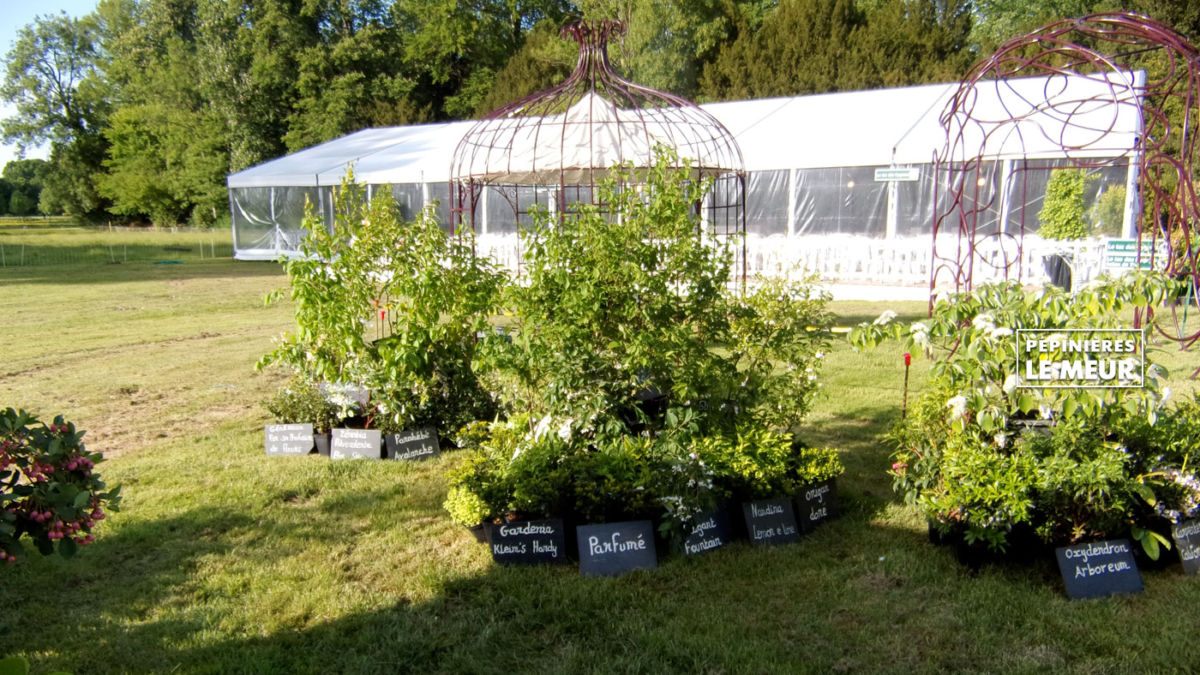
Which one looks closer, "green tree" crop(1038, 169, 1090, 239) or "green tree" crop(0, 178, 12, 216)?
"green tree" crop(1038, 169, 1090, 239)

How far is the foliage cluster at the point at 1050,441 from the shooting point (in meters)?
3.29

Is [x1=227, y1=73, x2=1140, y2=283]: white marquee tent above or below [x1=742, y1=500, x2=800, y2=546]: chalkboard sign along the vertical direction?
above

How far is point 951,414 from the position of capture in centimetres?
373

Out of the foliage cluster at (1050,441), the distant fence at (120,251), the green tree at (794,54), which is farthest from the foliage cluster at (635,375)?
the green tree at (794,54)

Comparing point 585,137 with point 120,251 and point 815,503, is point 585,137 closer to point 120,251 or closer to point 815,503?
point 815,503

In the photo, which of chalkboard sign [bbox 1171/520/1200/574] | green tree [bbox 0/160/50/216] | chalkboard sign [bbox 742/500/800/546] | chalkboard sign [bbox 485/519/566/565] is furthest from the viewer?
green tree [bbox 0/160/50/216]

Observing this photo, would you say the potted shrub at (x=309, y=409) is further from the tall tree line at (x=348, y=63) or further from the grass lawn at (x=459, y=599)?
the tall tree line at (x=348, y=63)

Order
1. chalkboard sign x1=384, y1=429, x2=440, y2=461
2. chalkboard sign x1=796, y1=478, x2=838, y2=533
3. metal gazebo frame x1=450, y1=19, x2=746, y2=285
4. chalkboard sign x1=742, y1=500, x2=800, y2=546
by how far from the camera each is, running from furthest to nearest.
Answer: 1. metal gazebo frame x1=450, y1=19, x2=746, y2=285
2. chalkboard sign x1=384, y1=429, x2=440, y2=461
3. chalkboard sign x1=796, y1=478, x2=838, y2=533
4. chalkboard sign x1=742, y1=500, x2=800, y2=546

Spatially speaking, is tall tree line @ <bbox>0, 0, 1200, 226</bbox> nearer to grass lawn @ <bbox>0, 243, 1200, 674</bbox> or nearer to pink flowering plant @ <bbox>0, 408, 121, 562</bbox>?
grass lawn @ <bbox>0, 243, 1200, 674</bbox>

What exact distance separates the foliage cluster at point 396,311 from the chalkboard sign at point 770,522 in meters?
1.96

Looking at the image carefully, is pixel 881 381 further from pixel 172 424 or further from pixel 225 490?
pixel 172 424

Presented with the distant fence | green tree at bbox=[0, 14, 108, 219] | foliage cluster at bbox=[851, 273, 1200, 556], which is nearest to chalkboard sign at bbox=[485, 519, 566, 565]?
foliage cluster at bbox=[851, 273, 1200, 556]

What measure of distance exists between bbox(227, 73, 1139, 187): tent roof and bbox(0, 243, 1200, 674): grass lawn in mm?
7056

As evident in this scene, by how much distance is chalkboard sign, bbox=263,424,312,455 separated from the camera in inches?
215
